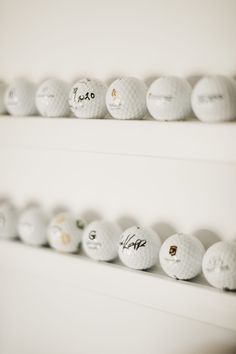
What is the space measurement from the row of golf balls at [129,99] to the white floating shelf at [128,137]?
0.02 meters

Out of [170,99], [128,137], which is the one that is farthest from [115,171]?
[170,99]

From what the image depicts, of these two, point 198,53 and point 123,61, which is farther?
point 123,61

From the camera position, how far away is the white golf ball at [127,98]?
3.37ft

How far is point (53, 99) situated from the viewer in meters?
1.15

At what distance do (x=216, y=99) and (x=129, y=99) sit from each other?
0.69 ft

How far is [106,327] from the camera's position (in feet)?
3.97

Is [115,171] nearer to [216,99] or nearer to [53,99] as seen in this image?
[53,99]

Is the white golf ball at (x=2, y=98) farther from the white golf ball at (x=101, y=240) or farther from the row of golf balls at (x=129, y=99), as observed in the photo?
the white golf ball at (x=101, y=240)

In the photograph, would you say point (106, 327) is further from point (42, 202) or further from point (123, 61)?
point (123, 61)

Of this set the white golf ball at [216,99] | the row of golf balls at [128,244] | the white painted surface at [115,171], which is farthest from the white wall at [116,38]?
the row of golf balls at [128,244]

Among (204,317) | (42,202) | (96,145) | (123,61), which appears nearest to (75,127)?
(96,145)

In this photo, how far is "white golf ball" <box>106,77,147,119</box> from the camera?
103 centimetres

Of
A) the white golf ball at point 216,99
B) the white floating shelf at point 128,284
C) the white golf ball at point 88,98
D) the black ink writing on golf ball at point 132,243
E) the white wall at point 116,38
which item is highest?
the white wall at point 116,38

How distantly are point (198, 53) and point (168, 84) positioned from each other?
0.13 metres
